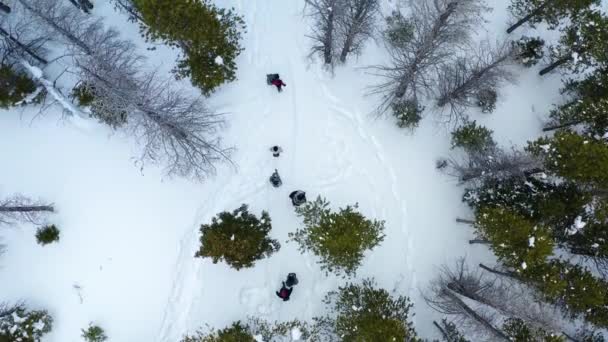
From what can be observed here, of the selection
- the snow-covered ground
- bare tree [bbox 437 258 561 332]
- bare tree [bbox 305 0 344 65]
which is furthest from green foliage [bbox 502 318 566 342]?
bare tree [bbox 305 0 344 65]

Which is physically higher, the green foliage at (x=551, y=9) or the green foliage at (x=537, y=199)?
the green foliage at (x=551, y=9)

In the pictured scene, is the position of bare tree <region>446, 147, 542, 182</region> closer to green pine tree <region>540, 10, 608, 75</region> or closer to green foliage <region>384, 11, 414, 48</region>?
green pine tree <region>540, 10, 608, 75</region>

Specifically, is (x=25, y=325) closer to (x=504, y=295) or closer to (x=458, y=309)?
(x=458, y=309)

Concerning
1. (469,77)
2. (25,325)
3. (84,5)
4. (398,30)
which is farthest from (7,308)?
(469,77)

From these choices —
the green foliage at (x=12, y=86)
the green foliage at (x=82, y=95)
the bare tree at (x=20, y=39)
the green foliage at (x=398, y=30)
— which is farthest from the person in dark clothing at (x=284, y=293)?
the bare tree at (x=20, y=39)

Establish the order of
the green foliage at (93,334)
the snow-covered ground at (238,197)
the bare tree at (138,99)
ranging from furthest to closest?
the snow-covered ground at (238,197), the green foliage at (93,334), the bare tree at (138,99)

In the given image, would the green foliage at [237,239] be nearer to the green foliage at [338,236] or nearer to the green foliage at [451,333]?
the green foliage at [338,236]
